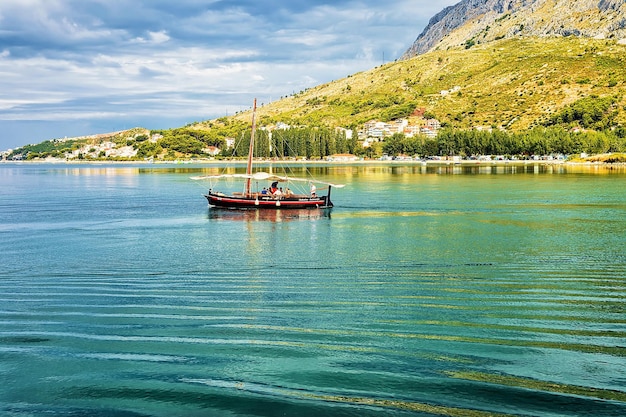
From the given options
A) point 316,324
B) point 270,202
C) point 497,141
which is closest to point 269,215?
point 270,202

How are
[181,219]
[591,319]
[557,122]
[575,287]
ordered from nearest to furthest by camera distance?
1. [591,319]
2. [575,287]
3. [181,219]
4. [557,122]

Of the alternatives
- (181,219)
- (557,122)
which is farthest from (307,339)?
(557,122)

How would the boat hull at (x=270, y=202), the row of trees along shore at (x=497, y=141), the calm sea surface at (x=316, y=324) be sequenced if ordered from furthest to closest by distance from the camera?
the row of trees along shore at (x=497, y=141)
the boat hull at (x=270, y=202)
the calm sea surface at (x=316, y=324)

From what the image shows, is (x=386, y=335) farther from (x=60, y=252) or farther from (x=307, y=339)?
(x=60, y=252)

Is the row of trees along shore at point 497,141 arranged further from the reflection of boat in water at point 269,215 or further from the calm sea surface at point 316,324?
the calm sea surface at point 316,324

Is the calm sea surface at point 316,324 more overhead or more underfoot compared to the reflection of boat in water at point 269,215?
more underfoot

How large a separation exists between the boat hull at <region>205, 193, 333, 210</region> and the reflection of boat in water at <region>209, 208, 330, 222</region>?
54cm

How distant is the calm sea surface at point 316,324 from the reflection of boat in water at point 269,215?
Result: 950 centimetres

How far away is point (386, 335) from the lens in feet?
40.3

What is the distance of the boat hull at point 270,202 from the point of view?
45.4 metres

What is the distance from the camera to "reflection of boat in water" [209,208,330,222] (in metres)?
40.2

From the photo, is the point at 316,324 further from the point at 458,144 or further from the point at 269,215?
the point at 458,144

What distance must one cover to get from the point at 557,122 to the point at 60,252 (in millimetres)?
165053

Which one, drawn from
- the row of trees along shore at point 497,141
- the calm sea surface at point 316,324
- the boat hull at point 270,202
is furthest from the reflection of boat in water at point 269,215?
the row of trees along shore at point 497,141
